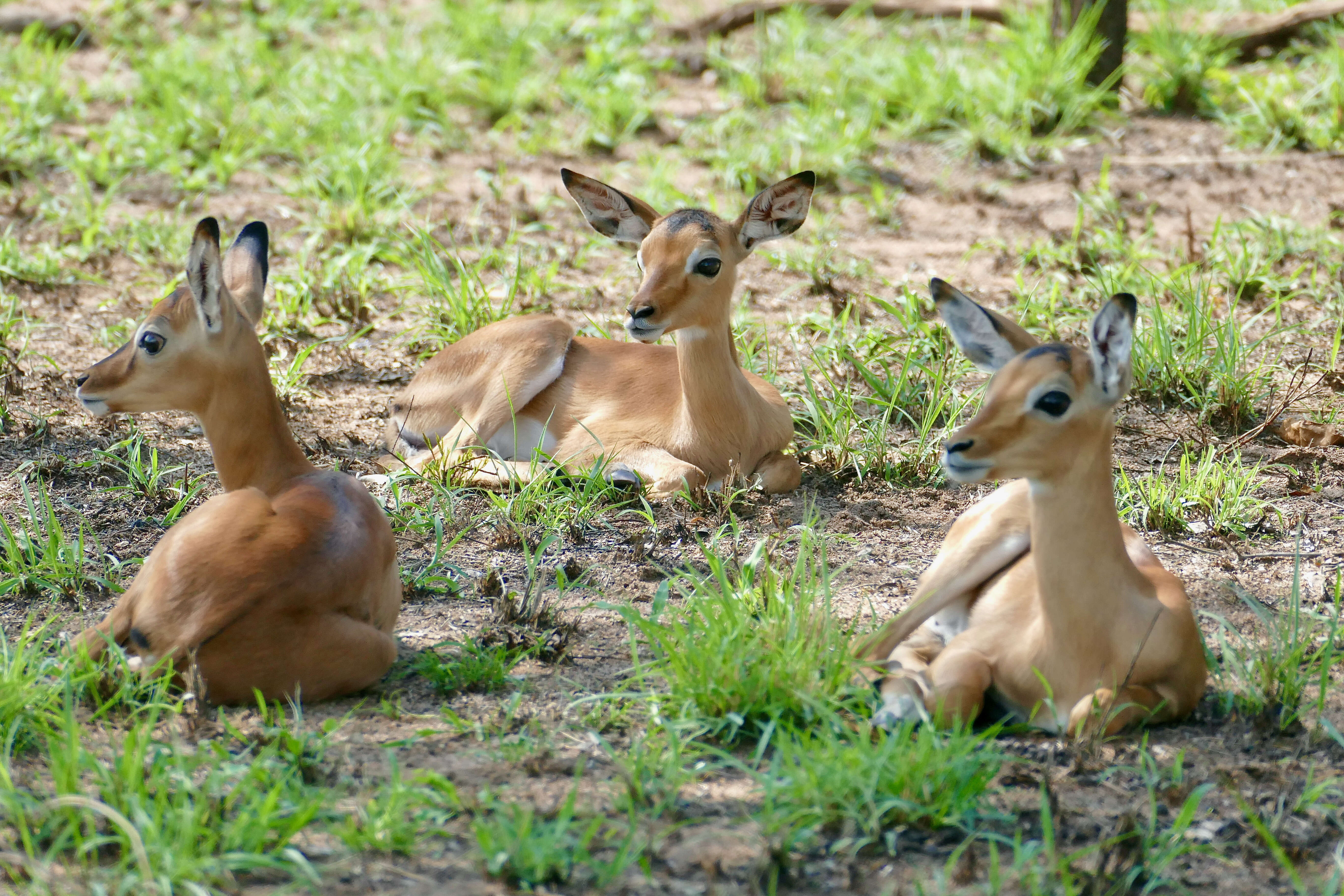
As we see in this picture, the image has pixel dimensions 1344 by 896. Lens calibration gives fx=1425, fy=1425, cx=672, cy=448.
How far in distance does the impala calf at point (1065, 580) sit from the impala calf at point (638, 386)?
5.90 ft

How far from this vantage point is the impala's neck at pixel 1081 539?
3.44m

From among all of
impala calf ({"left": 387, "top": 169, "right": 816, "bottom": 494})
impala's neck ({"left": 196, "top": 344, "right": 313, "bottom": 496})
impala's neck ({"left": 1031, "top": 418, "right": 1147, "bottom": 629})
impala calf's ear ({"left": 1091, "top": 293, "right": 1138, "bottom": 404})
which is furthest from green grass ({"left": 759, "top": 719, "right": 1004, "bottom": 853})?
impala calf ({"left": 387, "top": 169, "right": 816, "bottom": 494})

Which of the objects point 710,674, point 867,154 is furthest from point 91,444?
point 867,154

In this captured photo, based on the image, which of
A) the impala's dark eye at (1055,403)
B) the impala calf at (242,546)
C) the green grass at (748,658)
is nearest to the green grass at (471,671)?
the impala calf at (242,546)

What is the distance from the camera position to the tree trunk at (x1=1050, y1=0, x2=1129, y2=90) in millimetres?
9336

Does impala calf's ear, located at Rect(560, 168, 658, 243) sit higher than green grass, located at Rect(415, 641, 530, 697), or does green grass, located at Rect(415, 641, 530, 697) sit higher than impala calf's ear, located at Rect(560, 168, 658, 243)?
impala calf's ear, located at Rect(560, 168, 658, 243)

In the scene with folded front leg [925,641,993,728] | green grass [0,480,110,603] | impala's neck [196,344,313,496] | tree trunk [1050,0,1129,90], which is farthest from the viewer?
tree trunk [1050,0,1129,90]

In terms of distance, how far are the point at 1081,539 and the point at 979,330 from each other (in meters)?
0.62

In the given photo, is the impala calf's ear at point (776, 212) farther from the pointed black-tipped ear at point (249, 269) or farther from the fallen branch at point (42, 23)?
the fallen branch at point (42, 23)

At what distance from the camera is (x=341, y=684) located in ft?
12.2

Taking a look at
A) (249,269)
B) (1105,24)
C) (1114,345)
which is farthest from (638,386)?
(1105,24)

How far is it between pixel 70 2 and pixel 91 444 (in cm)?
768

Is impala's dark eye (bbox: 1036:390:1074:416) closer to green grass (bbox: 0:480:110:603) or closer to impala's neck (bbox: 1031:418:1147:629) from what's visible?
impala's neck (bbox: 1031:418:1147:629)

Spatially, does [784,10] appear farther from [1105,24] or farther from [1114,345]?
[1114,345]
